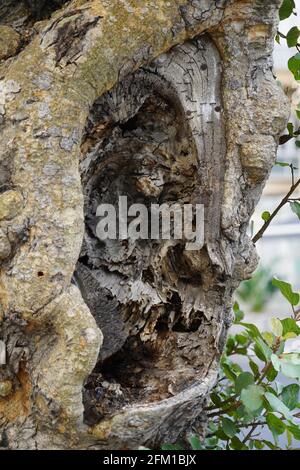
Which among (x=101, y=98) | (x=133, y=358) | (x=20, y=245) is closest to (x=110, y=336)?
(x=133, y=358)

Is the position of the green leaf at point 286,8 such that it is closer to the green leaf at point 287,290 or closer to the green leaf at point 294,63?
the green leaf at point 294,63

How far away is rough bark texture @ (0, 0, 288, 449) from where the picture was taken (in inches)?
40.6

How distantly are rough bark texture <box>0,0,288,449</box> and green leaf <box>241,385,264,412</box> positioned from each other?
73 millimetres

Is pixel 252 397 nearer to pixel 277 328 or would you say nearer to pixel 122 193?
pixel 277 328

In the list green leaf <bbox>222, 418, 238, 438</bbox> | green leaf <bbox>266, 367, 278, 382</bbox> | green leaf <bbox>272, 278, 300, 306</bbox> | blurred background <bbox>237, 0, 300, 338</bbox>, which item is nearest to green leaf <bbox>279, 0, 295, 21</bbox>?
green leaf <bbox>272, 278, 300, 306</bbox>

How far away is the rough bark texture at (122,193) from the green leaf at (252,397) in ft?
0.24

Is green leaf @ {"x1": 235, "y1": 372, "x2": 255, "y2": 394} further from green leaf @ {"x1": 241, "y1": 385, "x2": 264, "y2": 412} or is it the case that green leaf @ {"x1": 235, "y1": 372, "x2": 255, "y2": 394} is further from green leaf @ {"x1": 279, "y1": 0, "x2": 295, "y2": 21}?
green leaf @ {"x1": 279, "y1": 0, "x2": 295, "y2": 21}

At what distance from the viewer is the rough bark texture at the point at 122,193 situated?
103 centimetres

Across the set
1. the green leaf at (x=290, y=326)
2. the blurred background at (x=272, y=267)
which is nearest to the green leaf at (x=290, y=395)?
the green leaf at (x=290, y=326)

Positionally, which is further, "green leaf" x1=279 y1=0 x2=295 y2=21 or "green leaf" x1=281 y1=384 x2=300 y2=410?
"green leaf" x1=279 y1=0 x2=295 y2=21

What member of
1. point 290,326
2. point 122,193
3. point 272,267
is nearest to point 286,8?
point 122,193

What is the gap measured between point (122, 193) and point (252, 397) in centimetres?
46

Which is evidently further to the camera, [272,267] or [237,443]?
[272,267]

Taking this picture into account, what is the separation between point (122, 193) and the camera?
4.21 ft
